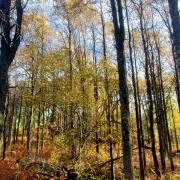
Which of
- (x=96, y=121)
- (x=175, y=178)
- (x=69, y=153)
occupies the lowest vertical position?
(x=175, y=178)

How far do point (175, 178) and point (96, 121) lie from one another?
14.2ft

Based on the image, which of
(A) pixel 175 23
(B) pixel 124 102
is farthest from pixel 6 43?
(B) pixel 124 102

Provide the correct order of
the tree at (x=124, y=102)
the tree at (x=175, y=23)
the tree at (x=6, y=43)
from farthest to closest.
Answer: the tree at (x=124, y=102) → the tree at (x=175, y=23) → the tree at (x=6, y=43)

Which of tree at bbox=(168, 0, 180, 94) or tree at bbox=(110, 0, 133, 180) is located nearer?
tree at bbox=(168, 0, 180, 94)

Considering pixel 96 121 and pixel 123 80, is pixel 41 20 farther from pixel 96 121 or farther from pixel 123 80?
pixel 123 80

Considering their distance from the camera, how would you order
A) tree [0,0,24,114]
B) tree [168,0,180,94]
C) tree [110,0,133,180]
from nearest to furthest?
tree [0,0,24,114]
tree [168,0,180,94]
tree [110,0,133,180]

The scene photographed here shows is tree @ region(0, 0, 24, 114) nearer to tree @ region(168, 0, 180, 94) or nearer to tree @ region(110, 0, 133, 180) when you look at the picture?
tree @ region(168, 0, 180, 94)

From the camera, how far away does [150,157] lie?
21.1m

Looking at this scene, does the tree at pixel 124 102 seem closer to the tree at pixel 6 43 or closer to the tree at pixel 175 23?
the tree at pixel 175 23

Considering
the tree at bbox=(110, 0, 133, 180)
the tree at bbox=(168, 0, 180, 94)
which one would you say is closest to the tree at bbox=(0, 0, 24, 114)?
the tree at bbox=(168, 0, 180, 94)

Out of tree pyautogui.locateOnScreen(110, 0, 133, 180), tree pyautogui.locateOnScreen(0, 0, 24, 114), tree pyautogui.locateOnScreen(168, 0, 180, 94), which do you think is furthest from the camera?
tree pyautogui.locateOnScreen(110, 0, 133, 180)

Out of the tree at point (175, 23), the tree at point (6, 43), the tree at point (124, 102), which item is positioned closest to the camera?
the tree at point (6, 43)

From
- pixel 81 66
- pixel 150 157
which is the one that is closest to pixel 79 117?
pixel 81 66

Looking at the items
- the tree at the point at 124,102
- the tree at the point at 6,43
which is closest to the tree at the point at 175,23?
the tree at the point at 124,102
